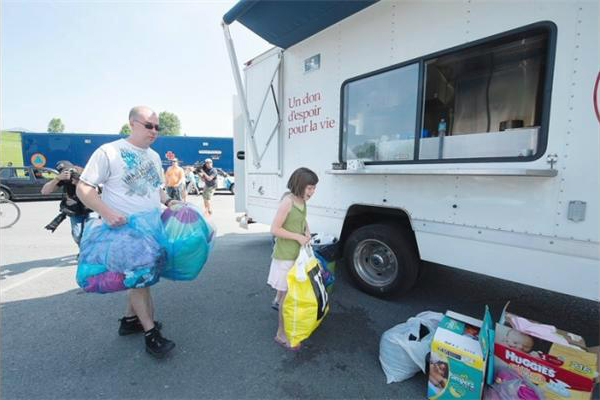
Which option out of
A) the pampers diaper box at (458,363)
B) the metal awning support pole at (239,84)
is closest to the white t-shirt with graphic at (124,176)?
the metal awning support pole at (239,84)

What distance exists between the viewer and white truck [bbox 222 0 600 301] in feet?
5.61

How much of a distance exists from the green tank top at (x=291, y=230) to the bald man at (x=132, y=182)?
3.44ft

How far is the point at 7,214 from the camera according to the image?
21.1 feet

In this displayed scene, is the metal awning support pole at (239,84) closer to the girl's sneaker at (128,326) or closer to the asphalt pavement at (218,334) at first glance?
the asphalt pavement at (218,334)

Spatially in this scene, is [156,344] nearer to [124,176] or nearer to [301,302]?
[301,302]

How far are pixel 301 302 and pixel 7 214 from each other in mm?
8384

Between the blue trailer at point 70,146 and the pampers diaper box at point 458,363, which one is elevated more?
the blue trailer at point 70,146

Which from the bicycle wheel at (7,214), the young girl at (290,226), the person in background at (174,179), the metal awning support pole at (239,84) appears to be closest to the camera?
the young girl at (290,226)

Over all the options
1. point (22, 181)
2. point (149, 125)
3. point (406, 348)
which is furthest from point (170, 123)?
point (406, 348)

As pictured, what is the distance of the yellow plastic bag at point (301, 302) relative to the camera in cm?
193

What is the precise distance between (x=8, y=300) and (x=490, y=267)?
189 inches

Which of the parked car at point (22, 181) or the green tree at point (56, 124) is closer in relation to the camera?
the parked car at point (22, 181)

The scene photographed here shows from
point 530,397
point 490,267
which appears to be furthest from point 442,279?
point 530,397

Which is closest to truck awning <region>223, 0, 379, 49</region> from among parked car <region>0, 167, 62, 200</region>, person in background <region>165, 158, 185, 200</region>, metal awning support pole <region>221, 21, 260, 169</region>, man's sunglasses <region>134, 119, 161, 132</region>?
metal awning support pole <region>221, 21, 260, 169</region>
